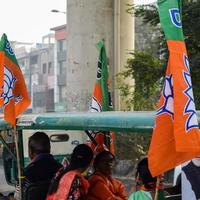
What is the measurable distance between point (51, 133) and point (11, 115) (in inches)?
147

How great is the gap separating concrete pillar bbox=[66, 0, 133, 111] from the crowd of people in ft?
26.6

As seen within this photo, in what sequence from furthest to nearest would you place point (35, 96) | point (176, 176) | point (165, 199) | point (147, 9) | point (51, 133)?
point (35, 96), point (147, 9), point (51, 133), point (176, 176), point (165, 199)

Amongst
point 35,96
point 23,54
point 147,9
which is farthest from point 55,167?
point 23,54

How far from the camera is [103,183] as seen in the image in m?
4.81

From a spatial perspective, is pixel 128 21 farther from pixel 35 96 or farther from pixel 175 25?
pixel 35 96

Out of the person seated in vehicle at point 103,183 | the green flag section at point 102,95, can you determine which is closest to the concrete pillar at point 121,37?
the green flag section at point 102,95

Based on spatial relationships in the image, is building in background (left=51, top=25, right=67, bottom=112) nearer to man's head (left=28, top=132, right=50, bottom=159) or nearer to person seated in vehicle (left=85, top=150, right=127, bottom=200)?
man's head (left=28, top=132, right=50, bottom=159)

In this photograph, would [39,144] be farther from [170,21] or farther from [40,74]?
[40,74]

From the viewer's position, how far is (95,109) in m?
6.15

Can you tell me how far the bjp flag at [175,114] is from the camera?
333cm

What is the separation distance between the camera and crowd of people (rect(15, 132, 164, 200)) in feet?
13.2

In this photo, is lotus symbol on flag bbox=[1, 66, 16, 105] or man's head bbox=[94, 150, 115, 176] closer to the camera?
man's head bbox=[94, 150, 115, 176]

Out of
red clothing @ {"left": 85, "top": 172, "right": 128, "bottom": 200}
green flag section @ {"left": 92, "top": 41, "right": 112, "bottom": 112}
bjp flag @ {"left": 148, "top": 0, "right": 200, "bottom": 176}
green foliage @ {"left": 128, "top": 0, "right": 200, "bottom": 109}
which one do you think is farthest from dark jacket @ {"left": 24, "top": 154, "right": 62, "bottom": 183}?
green foliage @ {"left": 128, "top": 0, "right": 200, "bottom": 109}

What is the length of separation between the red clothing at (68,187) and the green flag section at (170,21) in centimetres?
150
